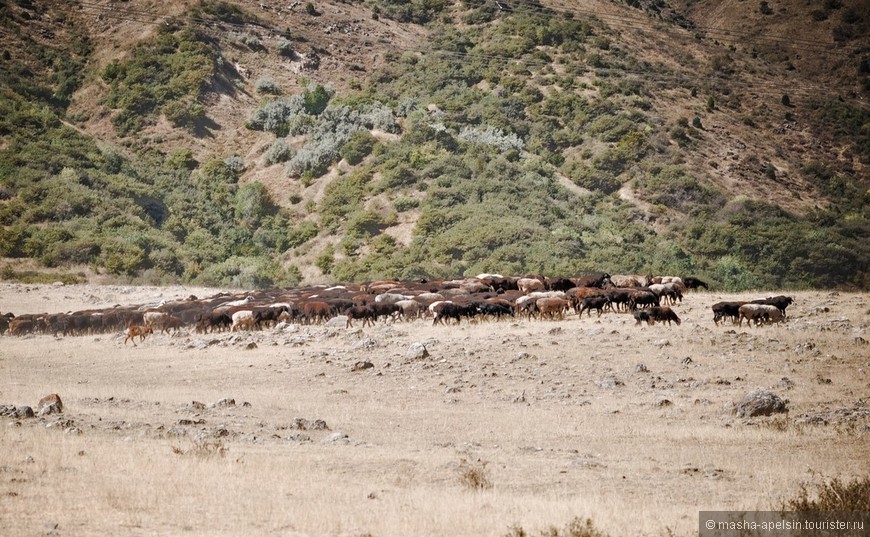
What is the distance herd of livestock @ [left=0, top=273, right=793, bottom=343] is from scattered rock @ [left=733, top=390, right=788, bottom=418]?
8.87 metres

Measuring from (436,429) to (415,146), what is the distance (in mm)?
50104

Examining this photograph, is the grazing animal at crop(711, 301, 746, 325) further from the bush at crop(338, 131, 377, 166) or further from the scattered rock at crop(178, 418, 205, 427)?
the bush at crop(338, 131, 377, 166)

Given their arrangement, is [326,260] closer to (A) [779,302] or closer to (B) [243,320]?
(B) [243,320]

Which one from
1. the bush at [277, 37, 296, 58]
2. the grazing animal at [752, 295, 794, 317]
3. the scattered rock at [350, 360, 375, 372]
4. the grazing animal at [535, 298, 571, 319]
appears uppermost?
the bush at [277, 37, 296, 58]

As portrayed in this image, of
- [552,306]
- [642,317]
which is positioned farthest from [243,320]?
[642,317]

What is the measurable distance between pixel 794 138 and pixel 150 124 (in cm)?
5266

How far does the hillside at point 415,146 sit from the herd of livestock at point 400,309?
17.3 m

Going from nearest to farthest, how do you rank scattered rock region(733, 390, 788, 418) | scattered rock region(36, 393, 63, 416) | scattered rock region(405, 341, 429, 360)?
1. scattered rock region(36, 393, 63, 416)
2. scattered rock region(733, 390, 788, 418)
3. scattered rock region(405, 341, 429, 360)

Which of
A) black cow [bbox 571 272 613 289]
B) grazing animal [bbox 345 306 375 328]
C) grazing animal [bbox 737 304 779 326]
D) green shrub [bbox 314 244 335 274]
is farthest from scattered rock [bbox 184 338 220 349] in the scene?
green shrub [bbox 314 244 335 274]

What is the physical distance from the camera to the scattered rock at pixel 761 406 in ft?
51.9

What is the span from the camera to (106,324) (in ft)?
102

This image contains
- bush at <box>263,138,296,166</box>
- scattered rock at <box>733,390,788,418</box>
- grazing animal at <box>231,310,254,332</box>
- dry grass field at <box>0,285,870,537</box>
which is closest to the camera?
dry grass field at <box>0,285,870,537</box>

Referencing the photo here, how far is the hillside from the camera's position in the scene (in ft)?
179

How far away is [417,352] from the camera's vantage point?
21750 mm
